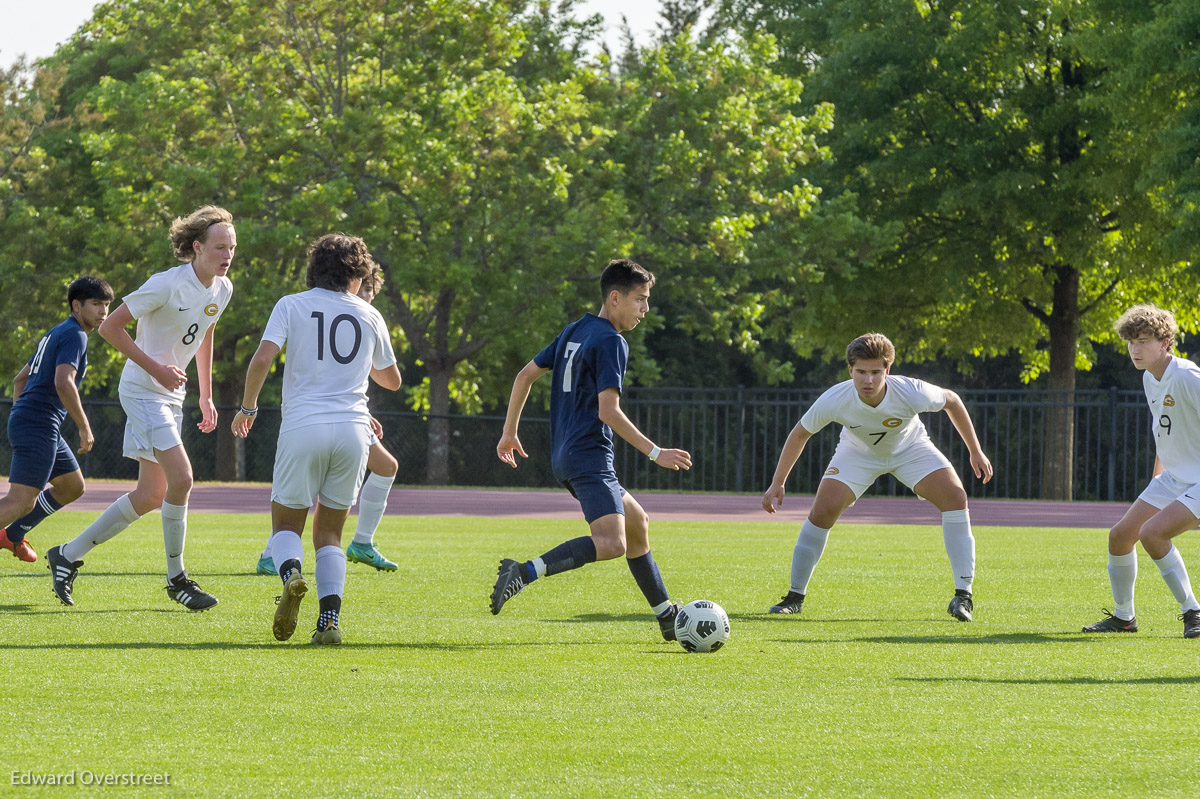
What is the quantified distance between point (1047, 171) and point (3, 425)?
23124 mm

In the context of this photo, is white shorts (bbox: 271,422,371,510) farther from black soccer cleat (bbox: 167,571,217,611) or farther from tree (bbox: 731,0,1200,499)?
tree (bbox: 731,0,1200,499)

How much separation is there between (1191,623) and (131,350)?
579 cm

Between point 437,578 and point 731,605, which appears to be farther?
point 437,578

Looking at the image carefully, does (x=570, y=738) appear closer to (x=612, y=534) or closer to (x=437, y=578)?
(x=612, y=534)

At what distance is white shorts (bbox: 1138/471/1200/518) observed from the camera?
25.8ft

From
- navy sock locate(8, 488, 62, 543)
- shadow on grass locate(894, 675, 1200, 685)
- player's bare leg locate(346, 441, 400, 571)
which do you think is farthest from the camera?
player's bare leg locate(346, 441, 400, 571)

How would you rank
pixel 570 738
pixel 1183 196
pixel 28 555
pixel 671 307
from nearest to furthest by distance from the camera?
pixel 570 738 → pixel 28 555 → pixel 1183 196 → pixel 671 307

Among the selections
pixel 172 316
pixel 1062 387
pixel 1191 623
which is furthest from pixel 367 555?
pixel 1062 387

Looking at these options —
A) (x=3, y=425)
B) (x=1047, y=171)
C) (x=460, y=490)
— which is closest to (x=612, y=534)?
(x=460, y=490)

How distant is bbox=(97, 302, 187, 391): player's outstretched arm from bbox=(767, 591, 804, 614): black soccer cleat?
3700 millimetres

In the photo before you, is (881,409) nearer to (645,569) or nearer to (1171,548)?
(1171,548)

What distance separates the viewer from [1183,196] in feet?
77.5

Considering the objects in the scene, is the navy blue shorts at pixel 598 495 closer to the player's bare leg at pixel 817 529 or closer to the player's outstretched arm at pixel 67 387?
the player's bare leg at pixel 817 529

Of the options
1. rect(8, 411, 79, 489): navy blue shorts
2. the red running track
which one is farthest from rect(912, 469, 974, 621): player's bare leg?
the red running track
